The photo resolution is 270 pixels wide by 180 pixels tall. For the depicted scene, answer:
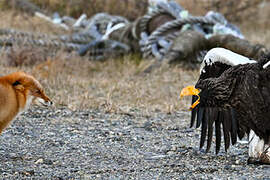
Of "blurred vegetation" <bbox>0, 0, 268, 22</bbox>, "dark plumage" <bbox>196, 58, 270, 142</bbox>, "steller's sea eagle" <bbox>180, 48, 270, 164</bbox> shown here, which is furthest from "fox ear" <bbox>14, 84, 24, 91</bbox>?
"blurred vegetation" <bbox>0, 0, 268, 22</bbox>

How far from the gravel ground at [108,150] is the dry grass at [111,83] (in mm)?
496

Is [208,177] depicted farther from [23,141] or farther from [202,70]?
[23,141]

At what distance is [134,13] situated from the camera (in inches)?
579

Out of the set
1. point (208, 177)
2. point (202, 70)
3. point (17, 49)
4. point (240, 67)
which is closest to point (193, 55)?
point (17, 49)

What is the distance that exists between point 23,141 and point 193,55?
566 centimetres

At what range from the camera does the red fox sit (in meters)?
3.65

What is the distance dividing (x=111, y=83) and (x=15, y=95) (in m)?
4.20

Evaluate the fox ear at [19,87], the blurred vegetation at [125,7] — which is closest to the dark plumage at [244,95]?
the fox ear at [19,87]

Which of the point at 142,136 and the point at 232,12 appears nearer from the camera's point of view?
the point at 142,136

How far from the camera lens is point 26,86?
12.6 feet

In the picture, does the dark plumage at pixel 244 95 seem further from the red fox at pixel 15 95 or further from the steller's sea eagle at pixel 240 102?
the red fox at pixel 15 95

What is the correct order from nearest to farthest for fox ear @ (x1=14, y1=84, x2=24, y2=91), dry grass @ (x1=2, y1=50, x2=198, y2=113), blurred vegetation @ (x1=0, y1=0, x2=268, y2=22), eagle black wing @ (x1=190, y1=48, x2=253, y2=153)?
1. fox ear @ (x1=14, y1=84, x2=24, y2=91)
2. eagle black wing @ (x1=190, y1=48, x2=253, y2=153)
3. dry grass @ (x1=2, y1=50, x2=198, y2=113)
4. blurred vegetation @ (x1=0, y1=0, x2=268, y2=22)

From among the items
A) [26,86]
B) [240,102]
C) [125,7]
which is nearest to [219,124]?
[240,102]

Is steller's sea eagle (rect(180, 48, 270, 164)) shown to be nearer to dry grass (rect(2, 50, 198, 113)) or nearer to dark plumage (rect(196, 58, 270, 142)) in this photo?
dark plumage (rect(196, 58, 270, 142))
